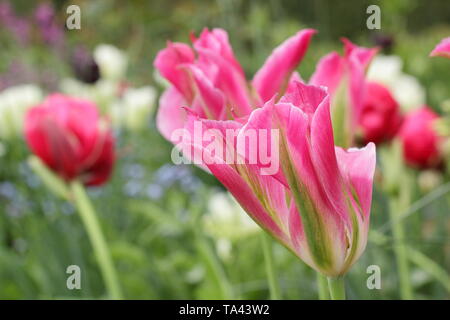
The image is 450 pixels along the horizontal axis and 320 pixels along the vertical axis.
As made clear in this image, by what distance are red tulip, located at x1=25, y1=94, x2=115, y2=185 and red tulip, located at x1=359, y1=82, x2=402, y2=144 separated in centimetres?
29

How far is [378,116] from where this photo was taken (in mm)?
805

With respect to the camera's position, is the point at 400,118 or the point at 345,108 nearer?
the point at 345,108

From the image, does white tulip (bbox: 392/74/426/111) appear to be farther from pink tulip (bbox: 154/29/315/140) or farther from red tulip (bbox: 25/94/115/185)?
pink tulip (bbox: 154/29/315/140)

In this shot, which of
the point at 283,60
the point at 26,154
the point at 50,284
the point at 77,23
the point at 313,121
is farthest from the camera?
the point at 26,154

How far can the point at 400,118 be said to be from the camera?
849mm

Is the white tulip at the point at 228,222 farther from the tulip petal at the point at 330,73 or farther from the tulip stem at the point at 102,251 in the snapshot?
the tulip petal at the point at 330,73

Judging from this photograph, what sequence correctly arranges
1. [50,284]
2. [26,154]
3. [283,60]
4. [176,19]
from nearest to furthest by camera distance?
1. [283,60]
2. [50,284]
3. [26,154]
4. [176,19]

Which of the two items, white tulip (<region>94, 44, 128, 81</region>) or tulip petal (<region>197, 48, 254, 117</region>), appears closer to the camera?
tulip petal (<region>197, 48, 254, 117</region>)

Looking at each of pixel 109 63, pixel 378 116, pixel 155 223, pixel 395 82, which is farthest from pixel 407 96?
pixel 109 63

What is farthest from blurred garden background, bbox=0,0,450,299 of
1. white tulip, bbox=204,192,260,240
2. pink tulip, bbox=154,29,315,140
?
pink tulip, bbox=154,29,315,140

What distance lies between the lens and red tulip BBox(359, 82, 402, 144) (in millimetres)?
808

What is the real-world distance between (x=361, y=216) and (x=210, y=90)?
10cm

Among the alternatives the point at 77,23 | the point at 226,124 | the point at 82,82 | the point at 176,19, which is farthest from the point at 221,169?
the point at 176,19

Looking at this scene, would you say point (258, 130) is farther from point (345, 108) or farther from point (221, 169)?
point (345, 108)
